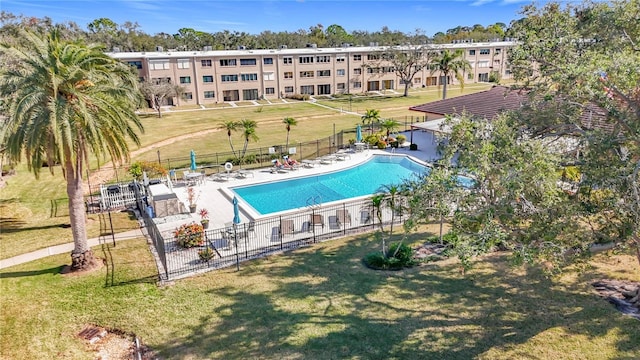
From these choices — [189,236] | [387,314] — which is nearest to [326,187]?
[189,236]

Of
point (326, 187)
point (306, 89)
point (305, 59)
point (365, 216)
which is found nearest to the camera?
point (365, 216)

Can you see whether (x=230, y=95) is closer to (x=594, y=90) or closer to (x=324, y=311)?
(x=324, y=311)

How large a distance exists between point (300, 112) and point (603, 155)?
2166 inches

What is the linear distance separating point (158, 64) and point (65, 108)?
189 ft

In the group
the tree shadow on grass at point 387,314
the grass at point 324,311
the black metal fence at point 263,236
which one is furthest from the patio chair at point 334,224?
the tree shadow on grass at point 387,314

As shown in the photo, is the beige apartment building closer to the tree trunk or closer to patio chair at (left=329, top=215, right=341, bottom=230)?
patio chair at (left=329, top=215, right=341, bottom=230)

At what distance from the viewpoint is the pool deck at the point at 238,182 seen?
82.2 ft

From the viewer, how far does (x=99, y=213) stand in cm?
2662

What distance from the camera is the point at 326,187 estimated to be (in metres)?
32.1

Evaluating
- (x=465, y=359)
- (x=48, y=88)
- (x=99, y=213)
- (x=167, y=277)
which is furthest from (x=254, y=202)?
(x=465, y=359)

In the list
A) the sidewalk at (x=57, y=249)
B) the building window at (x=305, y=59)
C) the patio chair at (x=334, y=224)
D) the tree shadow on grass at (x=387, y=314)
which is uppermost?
the building window at (x=305, y=59)

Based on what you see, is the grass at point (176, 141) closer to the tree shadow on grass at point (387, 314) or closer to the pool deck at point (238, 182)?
the pool deck at point (238, 182)

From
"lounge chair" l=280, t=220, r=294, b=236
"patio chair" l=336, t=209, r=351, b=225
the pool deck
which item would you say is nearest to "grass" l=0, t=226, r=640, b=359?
"lounge chair" l=280, t=220, r=294, b=236

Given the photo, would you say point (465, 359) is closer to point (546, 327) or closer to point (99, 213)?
point (546, 327)
